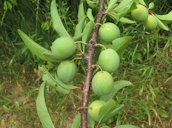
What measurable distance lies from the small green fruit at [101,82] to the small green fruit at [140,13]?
0.29m

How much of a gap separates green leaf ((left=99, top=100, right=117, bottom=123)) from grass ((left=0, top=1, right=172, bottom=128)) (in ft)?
3.87

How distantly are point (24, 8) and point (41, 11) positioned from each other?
0.13m

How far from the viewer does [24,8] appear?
2498 millimetres

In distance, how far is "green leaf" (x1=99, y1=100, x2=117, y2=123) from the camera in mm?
974

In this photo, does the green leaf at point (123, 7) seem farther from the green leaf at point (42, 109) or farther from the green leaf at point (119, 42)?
the green leaf at point (42, 109)

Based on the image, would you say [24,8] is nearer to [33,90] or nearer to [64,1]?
[64,1]

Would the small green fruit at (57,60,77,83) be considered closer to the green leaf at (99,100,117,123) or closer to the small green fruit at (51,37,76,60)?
the small green fruit at (51,37,76,60)

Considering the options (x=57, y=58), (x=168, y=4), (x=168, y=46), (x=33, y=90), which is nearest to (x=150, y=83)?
(x=168, y=46)

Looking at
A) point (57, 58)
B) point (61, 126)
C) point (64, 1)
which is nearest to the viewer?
point (57, 58)

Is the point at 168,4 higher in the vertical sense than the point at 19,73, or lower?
higher

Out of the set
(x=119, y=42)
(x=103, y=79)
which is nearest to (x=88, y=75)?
(x=103, y=79)

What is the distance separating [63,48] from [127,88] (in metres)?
1.30

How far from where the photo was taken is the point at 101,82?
981mm

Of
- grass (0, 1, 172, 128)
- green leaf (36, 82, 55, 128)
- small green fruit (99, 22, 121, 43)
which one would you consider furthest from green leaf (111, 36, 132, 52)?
grass (0, 1, 172, 128)
